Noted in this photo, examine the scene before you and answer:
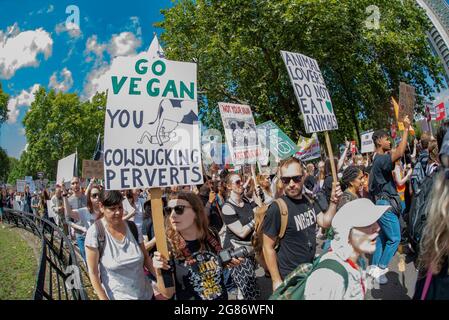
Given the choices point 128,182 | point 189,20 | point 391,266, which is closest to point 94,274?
point 128,182

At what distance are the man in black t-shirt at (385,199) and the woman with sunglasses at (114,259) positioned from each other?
123 inches

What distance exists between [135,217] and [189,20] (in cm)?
1548

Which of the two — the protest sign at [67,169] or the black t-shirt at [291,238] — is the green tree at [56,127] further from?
the black t-shirt at [291,238]

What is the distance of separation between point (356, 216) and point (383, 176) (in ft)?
10.5

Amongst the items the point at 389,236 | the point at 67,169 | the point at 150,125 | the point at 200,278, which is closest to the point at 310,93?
the point at 389,236

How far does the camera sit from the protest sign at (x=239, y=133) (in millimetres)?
7588

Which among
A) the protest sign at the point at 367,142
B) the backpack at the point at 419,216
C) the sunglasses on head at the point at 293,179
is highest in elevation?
the protest sign at the point at 367,142

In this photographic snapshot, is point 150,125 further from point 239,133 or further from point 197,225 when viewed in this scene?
point 239,133

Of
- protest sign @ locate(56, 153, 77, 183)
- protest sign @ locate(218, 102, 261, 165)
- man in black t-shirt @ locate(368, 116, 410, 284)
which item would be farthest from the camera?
protest sign @ locate(56, 153, 77, 183)

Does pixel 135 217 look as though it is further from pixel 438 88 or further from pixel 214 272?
pixel 438 88

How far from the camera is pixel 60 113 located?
52.7m

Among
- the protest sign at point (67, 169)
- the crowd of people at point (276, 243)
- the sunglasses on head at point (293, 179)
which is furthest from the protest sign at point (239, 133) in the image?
the sunglasses on head at point (293, 179)

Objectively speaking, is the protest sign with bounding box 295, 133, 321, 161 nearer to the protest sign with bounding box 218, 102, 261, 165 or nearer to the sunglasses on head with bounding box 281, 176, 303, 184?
the protest sign with bounding box 218, 102, 261, 165
